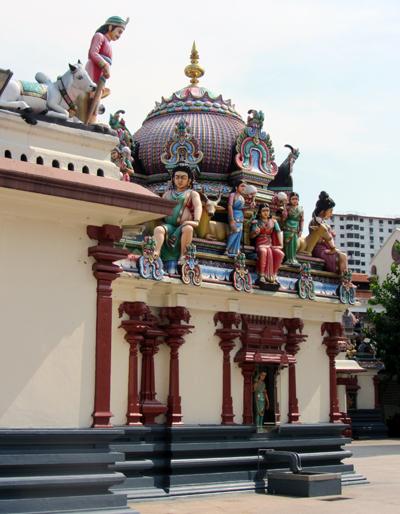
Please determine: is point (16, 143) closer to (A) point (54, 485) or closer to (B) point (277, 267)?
(A) point (54, 485)

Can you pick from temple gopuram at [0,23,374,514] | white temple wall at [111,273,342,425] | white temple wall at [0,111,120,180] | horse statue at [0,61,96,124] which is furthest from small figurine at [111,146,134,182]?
white temple wall at [0,111,120,180]

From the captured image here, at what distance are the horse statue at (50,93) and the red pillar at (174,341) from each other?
6.19 meters

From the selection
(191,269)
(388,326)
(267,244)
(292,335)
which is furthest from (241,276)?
(388,326)

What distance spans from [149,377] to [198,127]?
22.5ft

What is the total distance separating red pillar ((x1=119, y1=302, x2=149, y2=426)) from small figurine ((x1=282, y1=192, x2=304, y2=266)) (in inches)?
176

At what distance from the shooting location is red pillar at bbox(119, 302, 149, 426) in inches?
609

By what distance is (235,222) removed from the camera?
17688 mm

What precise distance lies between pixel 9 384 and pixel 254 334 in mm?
8938

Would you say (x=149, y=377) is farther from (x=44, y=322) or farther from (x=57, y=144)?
(x=57, y=144)

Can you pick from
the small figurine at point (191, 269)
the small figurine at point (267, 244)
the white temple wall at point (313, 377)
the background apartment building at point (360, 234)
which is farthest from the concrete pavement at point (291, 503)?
the background apartment building at point (360, 234)

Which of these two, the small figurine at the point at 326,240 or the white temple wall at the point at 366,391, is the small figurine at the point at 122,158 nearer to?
the small figurine at the point at 326,240

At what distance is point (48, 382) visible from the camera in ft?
31.6

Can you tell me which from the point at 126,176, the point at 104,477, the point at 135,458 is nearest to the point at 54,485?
the point at 104,477

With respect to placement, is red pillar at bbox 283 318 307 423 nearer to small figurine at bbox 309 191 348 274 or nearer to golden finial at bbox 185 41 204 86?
small figurine at bbox 309 191 348 274
